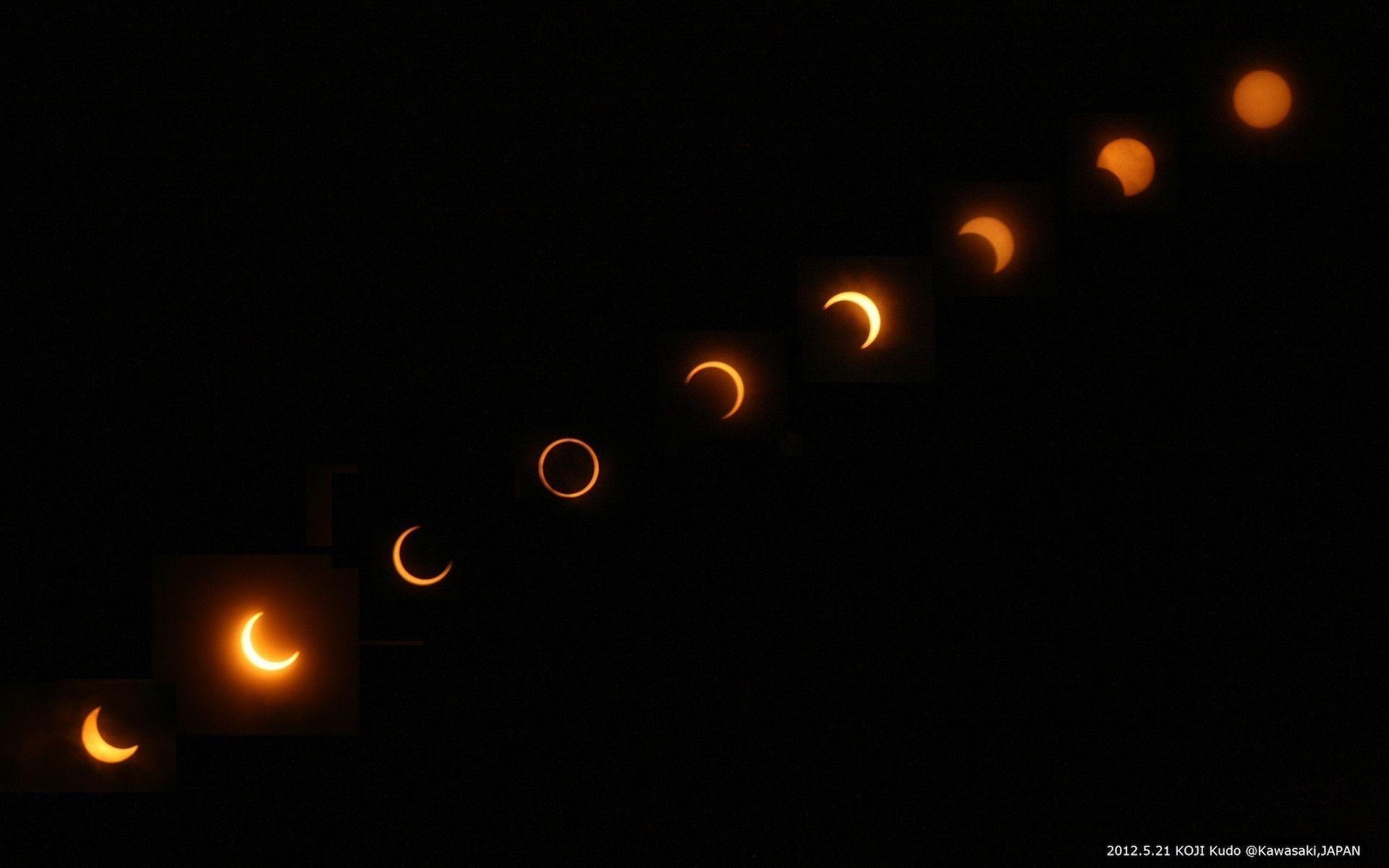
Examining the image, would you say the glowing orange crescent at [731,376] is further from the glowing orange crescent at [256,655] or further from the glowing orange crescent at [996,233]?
the glowing orange crescent at [256,655]

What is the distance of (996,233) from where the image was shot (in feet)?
3.44

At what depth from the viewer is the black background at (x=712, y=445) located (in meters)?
1.03

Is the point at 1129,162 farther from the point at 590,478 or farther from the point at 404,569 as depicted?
the point at 404,569

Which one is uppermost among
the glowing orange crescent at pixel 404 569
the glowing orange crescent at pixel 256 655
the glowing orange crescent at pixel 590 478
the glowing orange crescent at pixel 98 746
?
the glowing orange crescent at pixel 590 478

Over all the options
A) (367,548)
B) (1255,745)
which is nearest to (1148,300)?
(1255,745)

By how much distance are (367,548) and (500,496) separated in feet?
0.54

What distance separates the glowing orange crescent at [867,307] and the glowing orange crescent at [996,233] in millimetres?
145

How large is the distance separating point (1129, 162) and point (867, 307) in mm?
366

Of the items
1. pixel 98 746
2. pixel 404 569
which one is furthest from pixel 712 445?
pixel 98 746

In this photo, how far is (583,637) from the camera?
3.42ft

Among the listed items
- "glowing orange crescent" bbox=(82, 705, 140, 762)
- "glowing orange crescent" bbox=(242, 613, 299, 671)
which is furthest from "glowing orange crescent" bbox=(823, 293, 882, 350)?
"glowing orange crescent" bbox=(82, 705, 140, 762)

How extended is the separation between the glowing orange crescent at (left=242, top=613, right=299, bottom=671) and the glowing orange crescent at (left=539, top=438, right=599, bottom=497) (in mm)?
330

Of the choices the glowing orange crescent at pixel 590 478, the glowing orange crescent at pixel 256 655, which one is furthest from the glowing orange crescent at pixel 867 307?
the glowing orange crescent at pixel 256 655

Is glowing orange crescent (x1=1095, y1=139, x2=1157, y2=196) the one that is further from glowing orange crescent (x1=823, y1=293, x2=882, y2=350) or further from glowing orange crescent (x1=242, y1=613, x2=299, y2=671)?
glowing orange crescent (x1=242, y1=613, x2=299, y2=671)
